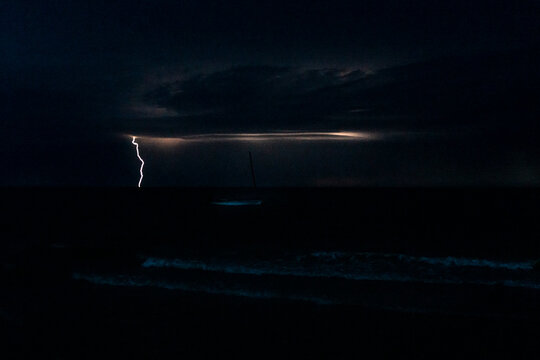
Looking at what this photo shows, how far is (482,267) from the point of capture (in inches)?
646

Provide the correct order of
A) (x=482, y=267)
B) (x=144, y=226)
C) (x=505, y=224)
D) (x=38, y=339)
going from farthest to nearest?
(x=144, y=226) < (x=505, y=224) < (x=482, y=267) < (x=38, y=339)

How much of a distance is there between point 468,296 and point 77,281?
13.4m

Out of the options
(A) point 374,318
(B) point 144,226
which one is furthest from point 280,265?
(B) point 144,226

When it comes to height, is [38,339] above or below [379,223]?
above

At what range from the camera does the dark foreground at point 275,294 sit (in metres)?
8.20

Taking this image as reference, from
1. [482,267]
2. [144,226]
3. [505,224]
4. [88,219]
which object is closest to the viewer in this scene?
[482,267]

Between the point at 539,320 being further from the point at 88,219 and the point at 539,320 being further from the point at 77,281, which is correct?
the point at 88,219

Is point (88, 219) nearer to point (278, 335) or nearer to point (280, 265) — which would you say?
point (280, 265)

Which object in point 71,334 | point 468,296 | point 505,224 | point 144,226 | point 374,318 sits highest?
point 71,334

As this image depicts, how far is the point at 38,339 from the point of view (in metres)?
8.42

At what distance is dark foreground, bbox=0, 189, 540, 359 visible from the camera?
8.20 meters

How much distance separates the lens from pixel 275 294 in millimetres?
12141

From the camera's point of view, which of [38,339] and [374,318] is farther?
[374,318]

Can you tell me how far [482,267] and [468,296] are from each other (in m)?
5.49
